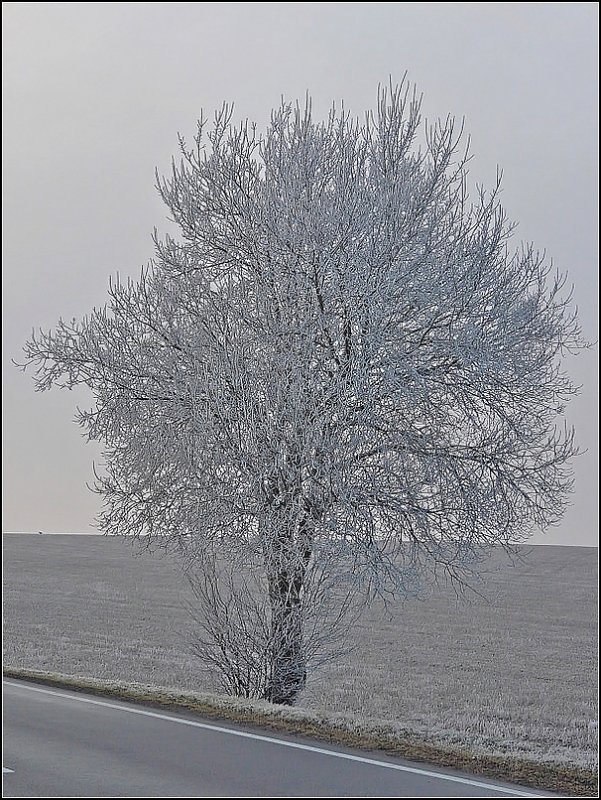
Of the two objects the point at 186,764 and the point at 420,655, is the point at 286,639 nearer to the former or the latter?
the point at 186,764

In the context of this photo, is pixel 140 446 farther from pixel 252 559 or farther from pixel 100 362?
pixel 252 559

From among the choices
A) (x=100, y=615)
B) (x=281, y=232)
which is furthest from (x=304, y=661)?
(x=100, y=615)

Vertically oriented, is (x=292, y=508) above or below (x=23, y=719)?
above

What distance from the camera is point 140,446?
14.1 m

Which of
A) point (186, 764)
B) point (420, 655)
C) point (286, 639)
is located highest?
point (286, 639)

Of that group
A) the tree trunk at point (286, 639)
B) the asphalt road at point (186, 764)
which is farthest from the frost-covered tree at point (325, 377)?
the asphalt road at point (186, 764)

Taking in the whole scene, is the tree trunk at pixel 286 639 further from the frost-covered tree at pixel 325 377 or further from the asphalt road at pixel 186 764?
the asphalt road at pixel 186 764

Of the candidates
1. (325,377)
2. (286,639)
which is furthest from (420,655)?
(325,377)

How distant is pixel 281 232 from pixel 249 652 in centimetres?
556

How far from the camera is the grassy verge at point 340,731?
29.9 ft

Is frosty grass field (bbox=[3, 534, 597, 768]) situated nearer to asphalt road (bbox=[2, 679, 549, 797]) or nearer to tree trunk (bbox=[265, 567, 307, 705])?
tree trunk (bbox=[265, 567, 307, 705])

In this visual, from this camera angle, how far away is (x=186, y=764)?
8672 mm

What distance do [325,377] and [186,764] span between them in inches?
223

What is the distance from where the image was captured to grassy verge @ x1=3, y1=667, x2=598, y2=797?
29.9 ft
